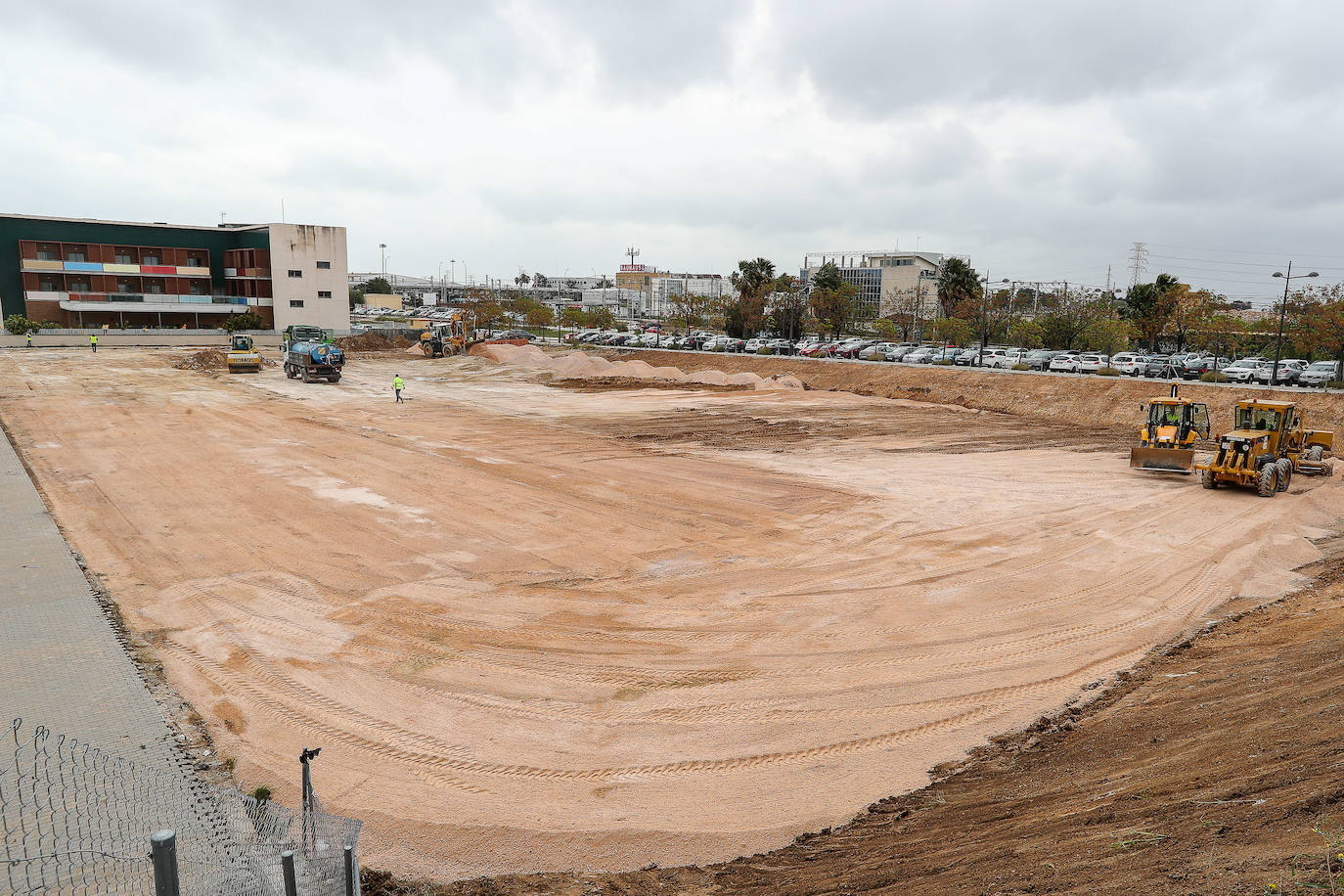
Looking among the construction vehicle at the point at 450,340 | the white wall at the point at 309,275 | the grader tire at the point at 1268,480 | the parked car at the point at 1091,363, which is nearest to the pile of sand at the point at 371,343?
the white wall at the point at 309,275

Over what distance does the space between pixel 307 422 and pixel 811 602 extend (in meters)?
23.6

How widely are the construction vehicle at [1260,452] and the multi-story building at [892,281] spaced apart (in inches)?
2377

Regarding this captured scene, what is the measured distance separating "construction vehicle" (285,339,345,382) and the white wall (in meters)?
33.5

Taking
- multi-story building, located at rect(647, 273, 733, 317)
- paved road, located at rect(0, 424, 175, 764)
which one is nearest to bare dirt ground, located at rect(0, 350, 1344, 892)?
paved road, located at rect(0, 424, 175, 764)

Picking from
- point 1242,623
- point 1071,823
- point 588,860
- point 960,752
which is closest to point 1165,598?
point 1242,623

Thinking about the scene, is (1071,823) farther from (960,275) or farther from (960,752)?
(960,275)

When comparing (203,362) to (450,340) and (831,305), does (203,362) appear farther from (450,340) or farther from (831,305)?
(831,305)

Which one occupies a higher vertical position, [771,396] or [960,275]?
[960,275]

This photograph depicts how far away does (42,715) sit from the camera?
787 centimetres

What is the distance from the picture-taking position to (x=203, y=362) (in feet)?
174

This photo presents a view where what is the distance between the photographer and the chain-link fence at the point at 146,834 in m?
4.97

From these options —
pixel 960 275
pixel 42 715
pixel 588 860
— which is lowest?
pixel 588 860

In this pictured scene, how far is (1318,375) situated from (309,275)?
75.0 m

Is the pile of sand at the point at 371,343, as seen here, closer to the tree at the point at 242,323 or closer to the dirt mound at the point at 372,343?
the dirt mound at the point at 372,343
